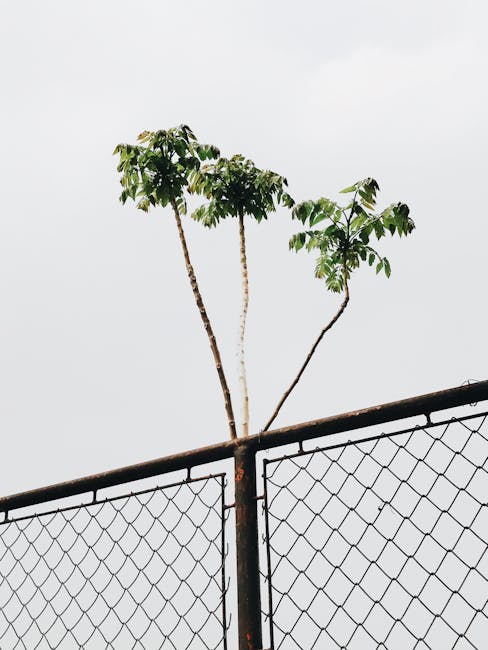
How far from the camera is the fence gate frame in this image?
142 centimetres

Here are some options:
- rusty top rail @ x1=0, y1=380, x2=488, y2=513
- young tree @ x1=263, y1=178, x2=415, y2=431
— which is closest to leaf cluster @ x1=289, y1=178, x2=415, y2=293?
young tree @ x1=263, y1=178, x2=415, y2=431

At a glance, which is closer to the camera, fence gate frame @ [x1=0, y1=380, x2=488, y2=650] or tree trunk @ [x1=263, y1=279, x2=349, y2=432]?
fence gate frame @ [x1=0, y1=380, x2=488, y2=650]

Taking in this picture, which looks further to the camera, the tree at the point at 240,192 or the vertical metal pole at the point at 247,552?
the tree at the point at 240,192

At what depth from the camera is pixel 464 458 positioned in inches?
55.4

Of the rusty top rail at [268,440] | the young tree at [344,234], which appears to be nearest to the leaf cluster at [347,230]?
the young tree at [344,234]

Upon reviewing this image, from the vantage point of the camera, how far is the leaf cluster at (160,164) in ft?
12.3

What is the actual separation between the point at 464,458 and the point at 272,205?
2790 millimetres

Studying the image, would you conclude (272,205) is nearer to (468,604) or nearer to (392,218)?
(392,218)

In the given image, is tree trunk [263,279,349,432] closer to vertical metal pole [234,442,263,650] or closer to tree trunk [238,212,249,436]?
tree trunk [238,212,249,436]

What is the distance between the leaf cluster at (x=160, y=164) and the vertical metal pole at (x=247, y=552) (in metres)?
A: 2.50

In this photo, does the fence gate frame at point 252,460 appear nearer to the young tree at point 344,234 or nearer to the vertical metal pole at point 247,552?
the vertical metal pole at point 247,552

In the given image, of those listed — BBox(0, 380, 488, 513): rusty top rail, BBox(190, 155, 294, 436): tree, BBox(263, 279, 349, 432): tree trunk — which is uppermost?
BBox(190, 155, 294, 436): tree

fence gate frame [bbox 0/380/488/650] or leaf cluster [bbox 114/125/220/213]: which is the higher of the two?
leaf cluster [bbox 114/125/220/213]

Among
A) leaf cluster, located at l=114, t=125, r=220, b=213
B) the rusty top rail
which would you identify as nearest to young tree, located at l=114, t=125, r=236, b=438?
leaf cluster, located at l=114, t=125, r=220, b=213
